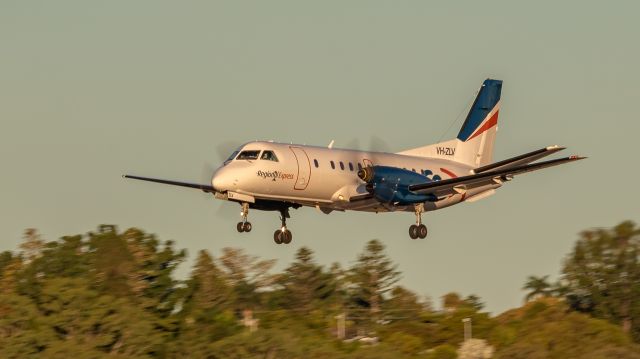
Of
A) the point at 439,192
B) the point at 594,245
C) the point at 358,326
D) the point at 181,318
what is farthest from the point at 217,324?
the point at 594,245

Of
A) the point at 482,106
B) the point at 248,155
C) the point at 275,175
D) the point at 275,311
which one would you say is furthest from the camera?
the point at 275,311

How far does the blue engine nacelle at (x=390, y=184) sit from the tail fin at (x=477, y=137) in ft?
15.2

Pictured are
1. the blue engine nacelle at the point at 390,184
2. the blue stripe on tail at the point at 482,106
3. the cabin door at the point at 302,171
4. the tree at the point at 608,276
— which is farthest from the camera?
the tree at the point at 608,276

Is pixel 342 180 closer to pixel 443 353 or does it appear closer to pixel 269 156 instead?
pixel 269 156

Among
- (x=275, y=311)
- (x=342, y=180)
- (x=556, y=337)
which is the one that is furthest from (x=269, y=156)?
(x=275, y=311)

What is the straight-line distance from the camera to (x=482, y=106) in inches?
1879

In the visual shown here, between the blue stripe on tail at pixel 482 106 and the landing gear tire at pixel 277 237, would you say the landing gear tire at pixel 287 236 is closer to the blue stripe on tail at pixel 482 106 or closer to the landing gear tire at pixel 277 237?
the landing gear tire at pixel 277 237

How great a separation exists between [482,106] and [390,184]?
864cm

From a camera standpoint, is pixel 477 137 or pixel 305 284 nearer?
pixel 477 137

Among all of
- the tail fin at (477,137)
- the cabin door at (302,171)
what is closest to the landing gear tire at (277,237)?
the cabin door at (302,171)

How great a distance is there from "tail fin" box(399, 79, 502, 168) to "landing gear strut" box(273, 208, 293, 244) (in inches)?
239

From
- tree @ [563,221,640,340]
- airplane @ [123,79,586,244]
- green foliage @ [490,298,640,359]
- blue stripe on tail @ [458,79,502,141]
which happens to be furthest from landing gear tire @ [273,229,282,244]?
tree @ [563,221,640,340]

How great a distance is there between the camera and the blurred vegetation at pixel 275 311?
52562 mm

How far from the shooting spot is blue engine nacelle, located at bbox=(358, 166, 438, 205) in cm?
4028
